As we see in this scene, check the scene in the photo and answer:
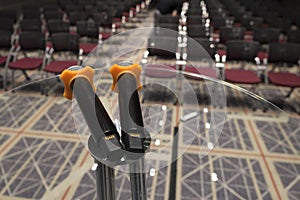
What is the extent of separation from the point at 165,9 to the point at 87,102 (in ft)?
24.6

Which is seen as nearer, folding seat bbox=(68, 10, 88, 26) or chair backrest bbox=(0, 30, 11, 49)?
chair backrest bbox=(0, 30, 11, 49)

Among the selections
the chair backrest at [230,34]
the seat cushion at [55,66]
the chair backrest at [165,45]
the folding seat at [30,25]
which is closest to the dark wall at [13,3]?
the folding seat at [30,25]

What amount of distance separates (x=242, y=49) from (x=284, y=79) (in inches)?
30.2

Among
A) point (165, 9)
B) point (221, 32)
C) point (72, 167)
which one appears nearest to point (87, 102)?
point (72, 167)

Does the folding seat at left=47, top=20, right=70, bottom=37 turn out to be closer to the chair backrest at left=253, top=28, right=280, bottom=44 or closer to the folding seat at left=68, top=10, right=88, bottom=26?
the folding seat at left=68, top=10, right=88, bottom=26

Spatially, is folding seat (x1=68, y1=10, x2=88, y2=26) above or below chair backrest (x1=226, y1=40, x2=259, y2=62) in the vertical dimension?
above

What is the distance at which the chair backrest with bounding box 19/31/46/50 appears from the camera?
14.9ft

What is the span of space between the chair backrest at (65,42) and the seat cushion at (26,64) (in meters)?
0.37

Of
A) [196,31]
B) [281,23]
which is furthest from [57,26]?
[281,23]

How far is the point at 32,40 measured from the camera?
4.55 meters

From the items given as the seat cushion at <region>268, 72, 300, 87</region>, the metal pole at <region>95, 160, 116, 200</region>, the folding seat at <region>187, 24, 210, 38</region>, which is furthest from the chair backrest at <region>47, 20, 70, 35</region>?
the metal pole at <region>95, 160, 116, 200</region>

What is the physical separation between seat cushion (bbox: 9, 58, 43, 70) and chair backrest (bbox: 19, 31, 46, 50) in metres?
0.29

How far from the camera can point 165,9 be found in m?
7.75

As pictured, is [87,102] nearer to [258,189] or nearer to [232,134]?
[258,189]
